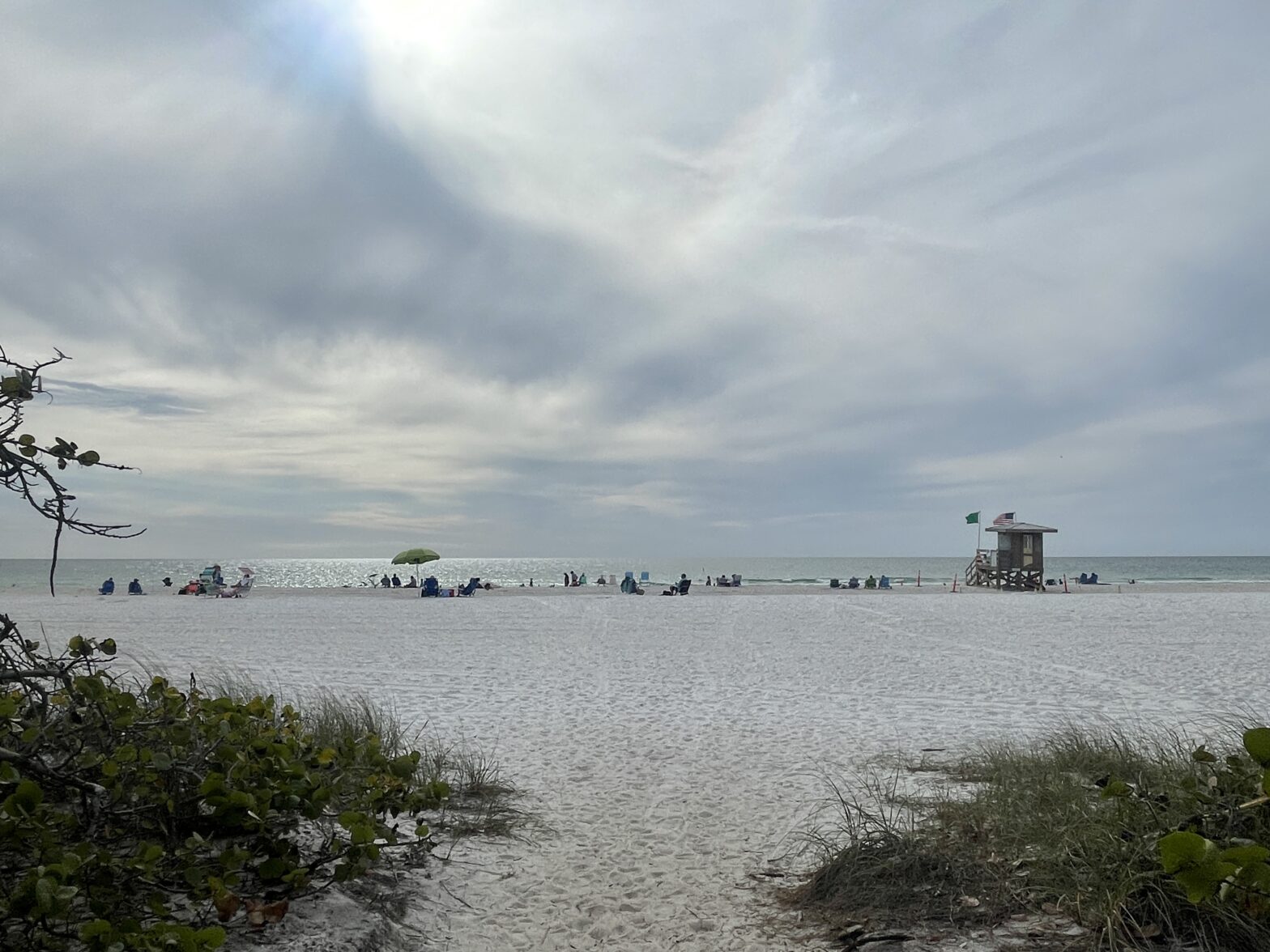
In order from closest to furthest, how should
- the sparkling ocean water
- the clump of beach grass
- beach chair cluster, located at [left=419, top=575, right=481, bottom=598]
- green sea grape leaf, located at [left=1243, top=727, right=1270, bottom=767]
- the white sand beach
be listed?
green sea grape leaf, located at [left=1243, top=727, right=1270, bottom=767], the clump of beach grass, the white sand beach, beach chair cluster, located at [left=419, top=575, right=481, bottom=598], the sparkling ocean water

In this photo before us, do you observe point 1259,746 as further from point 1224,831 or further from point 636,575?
point 636,575

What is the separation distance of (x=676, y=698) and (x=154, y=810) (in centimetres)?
748

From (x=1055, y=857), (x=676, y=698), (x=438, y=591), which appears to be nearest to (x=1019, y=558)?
(x=438, y=591)

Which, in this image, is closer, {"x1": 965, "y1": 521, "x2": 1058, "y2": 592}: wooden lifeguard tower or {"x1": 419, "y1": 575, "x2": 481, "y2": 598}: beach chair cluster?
{"x1": 419, "y1": 575, "x2": 481, "y2": 598}: beach chair cluster

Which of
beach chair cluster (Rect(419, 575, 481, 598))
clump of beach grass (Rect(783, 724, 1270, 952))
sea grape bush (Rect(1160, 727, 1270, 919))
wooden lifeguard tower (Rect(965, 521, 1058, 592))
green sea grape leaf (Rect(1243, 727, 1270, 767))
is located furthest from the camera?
wooden lifeguard tower (Rect(965, 521, 1058, 592))

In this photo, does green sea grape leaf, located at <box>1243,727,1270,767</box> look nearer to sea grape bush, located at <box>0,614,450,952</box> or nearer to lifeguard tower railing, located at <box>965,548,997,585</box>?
sea grape bush, located at <box>0,614,450,952</box>

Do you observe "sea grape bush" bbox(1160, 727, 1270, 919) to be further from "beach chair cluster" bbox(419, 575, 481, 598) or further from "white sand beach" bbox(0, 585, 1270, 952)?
"beach chair cluster" bbox(419, 575, 481, 598)

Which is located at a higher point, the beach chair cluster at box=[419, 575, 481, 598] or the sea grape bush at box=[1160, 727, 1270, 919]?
the sea grape bush at box=[1160, 727, 1270, 919]

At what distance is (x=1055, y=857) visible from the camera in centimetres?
351

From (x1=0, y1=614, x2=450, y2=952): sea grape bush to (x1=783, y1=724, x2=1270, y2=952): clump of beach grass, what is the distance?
1936 mm

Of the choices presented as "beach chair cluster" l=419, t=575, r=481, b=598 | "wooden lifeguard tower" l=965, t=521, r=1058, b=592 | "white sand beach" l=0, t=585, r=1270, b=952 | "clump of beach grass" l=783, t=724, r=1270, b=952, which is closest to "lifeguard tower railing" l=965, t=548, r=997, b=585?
"wooden lifeguard tower" l=965, t=521, r=1058, b=592

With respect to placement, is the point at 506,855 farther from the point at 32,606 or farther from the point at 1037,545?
the point at 1037,545

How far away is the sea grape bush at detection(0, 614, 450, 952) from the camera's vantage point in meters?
2.49

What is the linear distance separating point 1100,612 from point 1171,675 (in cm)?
1344
